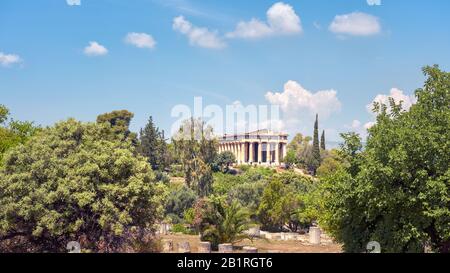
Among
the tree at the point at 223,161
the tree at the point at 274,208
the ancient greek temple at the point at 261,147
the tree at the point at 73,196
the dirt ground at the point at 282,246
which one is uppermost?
the ancient greek temple at the point at 261,147

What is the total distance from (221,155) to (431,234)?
7317cm

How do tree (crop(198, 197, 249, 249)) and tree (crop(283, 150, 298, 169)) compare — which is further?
tree (crop(283, 150, 298, 169))

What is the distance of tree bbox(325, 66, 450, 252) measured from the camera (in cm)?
1445

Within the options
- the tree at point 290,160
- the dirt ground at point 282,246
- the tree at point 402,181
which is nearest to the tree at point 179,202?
the dirt ground at point 282,246

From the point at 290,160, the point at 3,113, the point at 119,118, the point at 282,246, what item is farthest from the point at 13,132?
the point at 290,160

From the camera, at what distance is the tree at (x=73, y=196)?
17000mm

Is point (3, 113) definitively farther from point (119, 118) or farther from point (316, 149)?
point (316, 149)

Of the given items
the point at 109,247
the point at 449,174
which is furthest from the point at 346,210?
the point at 109,247

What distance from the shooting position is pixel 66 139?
19.5 metres

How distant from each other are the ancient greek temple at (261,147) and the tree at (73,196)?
94146 millimetres

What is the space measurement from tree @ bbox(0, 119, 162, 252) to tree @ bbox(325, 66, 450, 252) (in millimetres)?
7325

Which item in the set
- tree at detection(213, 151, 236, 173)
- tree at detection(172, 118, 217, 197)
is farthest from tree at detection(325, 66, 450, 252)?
tree at detection(213, 151, 236, 173)

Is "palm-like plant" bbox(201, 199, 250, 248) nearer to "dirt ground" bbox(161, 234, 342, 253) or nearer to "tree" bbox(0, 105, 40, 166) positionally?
"dirt ground" bbox(161, 234, 342, 253)

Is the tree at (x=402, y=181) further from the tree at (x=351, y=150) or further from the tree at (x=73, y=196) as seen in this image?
the tree at (x=73, y=196)
